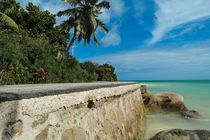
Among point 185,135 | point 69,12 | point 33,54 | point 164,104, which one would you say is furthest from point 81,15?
point 185,135

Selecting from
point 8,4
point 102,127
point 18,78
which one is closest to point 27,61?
point 18,78

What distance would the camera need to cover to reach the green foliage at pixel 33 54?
5.77 m

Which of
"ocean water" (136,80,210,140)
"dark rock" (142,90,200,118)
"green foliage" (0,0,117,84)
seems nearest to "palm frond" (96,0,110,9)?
"green foliage" (0,0,117,84)

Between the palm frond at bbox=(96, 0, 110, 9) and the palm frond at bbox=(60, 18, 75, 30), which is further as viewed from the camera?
the palm frond at bbox=(60, 18, 75, 30)

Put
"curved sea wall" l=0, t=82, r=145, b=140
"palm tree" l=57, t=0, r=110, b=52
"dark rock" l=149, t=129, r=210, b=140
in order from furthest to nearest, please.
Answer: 1. "palm tree" l=57, t=0, r=110, b=52
2. "dark rock" l=149, t=129, r=210, b=140
3. "curved sea wall" l=0, t=82, r=145, b=140

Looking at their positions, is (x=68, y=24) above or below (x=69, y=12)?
below

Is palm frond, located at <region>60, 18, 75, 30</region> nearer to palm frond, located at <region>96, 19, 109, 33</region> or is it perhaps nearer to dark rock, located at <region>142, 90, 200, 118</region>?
palm frond, located at <region>96, 19, 109, 33</region>

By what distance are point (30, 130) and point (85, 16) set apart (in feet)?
47.1

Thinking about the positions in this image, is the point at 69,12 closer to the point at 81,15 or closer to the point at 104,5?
the point at 81,15

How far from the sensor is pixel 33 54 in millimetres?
7199

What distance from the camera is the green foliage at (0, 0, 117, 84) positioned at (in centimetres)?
577

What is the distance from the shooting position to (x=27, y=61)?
676cm

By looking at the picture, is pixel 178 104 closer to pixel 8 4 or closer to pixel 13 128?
pixel 13 128

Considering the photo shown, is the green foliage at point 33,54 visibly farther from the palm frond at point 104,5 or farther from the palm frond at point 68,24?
the palm frond at point 104,5
